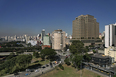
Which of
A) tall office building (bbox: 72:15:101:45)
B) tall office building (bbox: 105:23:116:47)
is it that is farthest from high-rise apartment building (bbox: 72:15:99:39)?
tall office building (bbox: 105:23:116:47)

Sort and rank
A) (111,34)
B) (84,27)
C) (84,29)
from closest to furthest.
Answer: (111,34)
(84,27)
(84,29)

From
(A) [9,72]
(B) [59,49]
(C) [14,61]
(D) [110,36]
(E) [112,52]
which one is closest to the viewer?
(A) [9,72]

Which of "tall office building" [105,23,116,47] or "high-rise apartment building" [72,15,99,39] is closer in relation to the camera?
"tall office building" [105,23,116,47]

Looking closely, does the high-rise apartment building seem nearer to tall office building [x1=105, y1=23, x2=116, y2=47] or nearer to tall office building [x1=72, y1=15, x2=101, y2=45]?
tall office building [x1=72, y1=15, x2=101, y2=45]

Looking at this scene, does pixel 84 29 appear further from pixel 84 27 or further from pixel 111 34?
pixel 111 34

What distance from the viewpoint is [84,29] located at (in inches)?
2005

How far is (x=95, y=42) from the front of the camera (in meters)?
55.4

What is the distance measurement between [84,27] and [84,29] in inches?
50.3

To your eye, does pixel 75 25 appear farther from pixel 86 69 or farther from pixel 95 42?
pixel 86 69

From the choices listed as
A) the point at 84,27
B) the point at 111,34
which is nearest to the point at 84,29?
the point at 84,27

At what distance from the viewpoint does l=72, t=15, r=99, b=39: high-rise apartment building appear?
162ft

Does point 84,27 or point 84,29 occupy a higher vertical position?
point 84,27

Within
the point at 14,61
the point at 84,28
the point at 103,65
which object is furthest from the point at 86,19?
the point at 14,61

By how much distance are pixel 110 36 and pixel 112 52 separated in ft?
59.5
